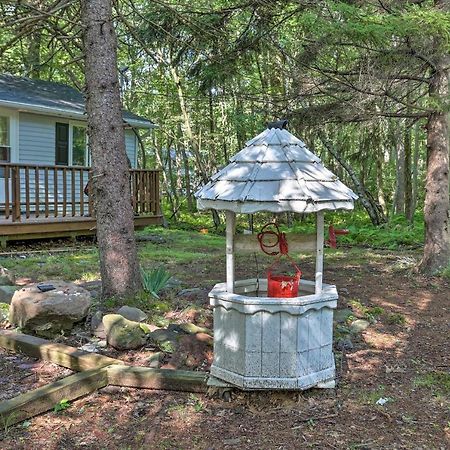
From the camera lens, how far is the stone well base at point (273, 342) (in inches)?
138

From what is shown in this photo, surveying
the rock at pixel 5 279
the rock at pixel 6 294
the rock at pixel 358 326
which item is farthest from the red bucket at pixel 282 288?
the rock at pixel 5 279

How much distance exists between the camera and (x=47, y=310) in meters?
4.55

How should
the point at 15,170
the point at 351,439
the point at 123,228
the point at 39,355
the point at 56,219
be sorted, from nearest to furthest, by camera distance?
the point at 351,439 → the point at 39,355 → the point at 123,228 → the point at 15,170 → the point at 56,219

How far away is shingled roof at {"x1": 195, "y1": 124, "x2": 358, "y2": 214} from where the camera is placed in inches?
133

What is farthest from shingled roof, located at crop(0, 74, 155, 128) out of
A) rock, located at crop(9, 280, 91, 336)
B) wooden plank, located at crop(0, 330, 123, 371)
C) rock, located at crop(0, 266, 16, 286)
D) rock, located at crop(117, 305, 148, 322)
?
wooden plank, located at crop(0, 330, 123, 371)

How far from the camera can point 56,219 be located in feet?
37.1

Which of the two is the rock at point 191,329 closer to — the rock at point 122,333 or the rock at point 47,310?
the rock at point 122,333

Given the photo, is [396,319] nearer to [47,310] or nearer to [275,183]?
[275,183]

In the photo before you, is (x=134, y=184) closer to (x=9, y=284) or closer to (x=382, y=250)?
(x=382, y=250)

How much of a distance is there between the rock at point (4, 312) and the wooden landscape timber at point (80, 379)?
2.57 feet

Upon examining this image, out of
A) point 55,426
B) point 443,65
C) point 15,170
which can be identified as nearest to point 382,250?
point 443,65

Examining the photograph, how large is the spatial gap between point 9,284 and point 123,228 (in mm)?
1964

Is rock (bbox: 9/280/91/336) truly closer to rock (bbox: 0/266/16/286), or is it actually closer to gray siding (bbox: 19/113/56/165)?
rock (bbox: 0/266/16/286)

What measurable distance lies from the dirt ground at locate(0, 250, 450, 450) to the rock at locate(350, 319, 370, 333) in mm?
236
